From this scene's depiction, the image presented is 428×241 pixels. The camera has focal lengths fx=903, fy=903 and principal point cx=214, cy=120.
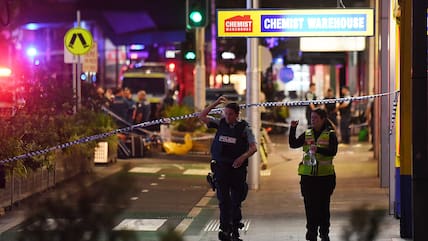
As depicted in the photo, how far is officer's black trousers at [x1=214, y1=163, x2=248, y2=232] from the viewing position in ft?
34.7

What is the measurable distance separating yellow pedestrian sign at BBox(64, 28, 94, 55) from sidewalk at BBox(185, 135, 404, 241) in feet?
15.2

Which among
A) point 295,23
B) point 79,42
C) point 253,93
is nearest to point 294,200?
point 253,93

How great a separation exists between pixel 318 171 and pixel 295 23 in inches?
183

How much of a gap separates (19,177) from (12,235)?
264 centimetres

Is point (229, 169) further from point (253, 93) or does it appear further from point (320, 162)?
point (253, 93)

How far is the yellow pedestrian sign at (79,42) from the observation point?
1917 cm

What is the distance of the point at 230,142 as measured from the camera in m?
10.5

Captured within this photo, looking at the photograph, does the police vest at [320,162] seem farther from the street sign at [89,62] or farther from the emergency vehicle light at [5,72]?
the street sign at [89,62]

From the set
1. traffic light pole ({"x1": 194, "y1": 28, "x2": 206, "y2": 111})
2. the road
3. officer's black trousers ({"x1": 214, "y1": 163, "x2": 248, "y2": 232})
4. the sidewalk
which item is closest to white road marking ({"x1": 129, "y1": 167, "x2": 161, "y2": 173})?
the road

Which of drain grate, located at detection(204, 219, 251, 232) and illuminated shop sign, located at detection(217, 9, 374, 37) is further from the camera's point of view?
illuminated shop sign, located at detection(217, 9, 374, 37)

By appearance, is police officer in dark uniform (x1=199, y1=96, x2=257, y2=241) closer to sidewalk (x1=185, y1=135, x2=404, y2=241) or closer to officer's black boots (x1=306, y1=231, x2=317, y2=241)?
sidewalk (x1=185, y1=135, x2=404, y2=241)

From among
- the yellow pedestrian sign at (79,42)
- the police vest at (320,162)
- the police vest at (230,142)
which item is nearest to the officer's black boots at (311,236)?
the police vest at (320,162)

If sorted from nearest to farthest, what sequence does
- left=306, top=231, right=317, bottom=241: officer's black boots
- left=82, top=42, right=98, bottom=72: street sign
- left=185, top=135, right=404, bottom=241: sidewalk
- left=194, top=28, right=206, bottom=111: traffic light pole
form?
left=306, top=231, right=317, bottom=241: officer's black boots < left=185, top=135, right=404, bottom=241: sidewalk < left=82, top=42, right=98, bottom=72: street sign < left=194, top=28, right=206, bottom=111: traffic light pole

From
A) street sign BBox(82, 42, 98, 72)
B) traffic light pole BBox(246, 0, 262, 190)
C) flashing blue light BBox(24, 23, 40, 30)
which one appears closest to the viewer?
traffic light pole BBox(246, 0, 262, 190)
